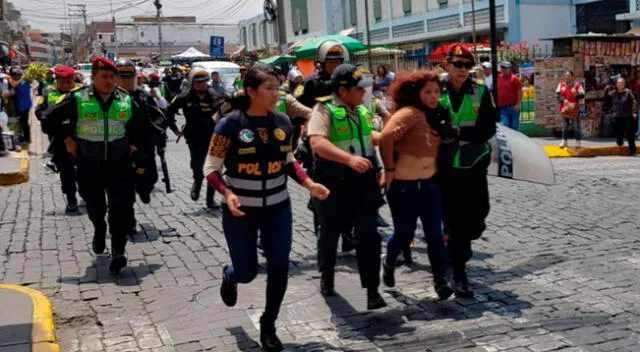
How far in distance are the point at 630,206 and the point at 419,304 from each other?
4727 millimetres

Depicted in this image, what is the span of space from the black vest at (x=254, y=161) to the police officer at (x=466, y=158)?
1468 millimetres

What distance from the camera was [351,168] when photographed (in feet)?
17.6

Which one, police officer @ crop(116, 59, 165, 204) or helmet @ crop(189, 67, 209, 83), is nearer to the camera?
police officer @ crop(116, 59, 165, 204)

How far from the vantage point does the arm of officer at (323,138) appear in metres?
5.13

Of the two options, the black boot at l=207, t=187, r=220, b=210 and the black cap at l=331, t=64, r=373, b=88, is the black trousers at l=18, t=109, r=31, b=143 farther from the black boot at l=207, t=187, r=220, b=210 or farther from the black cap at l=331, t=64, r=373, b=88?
the black cap at l=331, t=64, r=373, b=88

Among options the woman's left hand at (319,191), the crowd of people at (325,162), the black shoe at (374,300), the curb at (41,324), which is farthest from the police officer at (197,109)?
the woman's left hand at (319,191)

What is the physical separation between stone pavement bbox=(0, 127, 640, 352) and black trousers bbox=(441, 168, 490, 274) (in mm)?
379

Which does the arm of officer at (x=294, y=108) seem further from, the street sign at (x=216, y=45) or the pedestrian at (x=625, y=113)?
the street sign at (x=216, y=45)

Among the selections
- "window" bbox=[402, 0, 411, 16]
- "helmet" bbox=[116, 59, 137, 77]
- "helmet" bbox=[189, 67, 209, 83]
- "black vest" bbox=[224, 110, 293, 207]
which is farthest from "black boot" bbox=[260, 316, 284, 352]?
"window" bbox=[402, 0, 411, 16]

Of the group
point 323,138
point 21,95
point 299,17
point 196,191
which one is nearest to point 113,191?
point 323,138

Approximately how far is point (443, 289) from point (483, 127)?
123 centimetres

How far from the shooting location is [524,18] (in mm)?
33812

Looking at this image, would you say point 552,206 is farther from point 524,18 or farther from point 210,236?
point 524,18

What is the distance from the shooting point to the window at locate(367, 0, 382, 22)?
45.1m
